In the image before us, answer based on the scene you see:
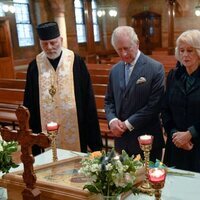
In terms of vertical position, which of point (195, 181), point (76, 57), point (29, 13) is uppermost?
point (29, 13)

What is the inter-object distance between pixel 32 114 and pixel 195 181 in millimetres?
1755

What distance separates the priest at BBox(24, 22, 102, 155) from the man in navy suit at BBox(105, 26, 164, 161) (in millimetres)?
487

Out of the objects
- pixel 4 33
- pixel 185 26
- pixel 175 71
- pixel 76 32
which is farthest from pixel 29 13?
pixel 175 71

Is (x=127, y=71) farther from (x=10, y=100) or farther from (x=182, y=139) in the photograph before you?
(x=10, y=100)

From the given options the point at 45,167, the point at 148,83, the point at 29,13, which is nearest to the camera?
the point at 45,167

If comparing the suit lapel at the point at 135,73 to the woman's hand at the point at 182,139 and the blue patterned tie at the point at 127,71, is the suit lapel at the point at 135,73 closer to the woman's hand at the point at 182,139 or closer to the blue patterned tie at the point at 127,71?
the blue patterned tie at the point at 127,71

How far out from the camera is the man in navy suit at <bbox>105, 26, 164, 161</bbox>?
7.95ft

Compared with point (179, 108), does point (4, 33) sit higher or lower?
higher

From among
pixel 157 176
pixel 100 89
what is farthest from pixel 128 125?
pixel 100 89

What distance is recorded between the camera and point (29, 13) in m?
14.2

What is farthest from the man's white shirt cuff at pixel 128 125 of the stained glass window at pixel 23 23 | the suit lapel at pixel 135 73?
the stained glass window at pixel 23 23

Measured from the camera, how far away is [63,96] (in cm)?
300

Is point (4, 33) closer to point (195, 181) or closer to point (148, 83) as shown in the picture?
point (148, 83)

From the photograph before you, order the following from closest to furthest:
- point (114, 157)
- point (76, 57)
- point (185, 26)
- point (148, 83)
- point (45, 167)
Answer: point (114, 157) → point (45, 167) → point (148, 83) → point (76, 57) → point (185, 26)
